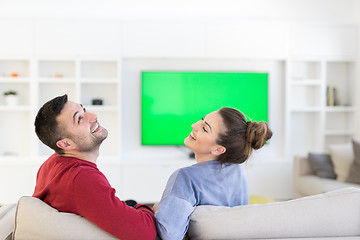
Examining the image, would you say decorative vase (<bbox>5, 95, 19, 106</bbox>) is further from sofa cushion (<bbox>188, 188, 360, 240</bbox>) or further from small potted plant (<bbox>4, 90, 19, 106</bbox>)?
sofa cushion (<bbox>188, 188, 360, 240</bbox>)

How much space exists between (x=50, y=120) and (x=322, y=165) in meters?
3.54

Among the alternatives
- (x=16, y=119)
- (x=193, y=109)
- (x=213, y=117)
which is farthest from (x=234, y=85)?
(x=213, y=117)

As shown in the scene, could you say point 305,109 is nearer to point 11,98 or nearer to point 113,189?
point 11,98

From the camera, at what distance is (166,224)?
1.52 metres

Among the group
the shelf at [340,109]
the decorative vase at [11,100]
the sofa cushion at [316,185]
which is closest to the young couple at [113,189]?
the sofa cushion at [316,185]

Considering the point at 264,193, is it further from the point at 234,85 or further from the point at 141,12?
the point at 141,12

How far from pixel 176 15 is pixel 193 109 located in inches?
46.1

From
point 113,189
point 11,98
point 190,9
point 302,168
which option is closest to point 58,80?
point 11,98

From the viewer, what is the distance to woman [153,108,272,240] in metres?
1.63

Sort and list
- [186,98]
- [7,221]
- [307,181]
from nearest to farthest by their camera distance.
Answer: [7,221], [307,181], [186,98]

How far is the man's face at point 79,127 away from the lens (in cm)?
166

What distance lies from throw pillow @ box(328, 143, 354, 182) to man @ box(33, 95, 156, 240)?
3.26 metres

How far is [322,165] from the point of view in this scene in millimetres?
4582

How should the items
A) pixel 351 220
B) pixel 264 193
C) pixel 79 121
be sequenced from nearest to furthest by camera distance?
pixel 351 220
pixel 79 121
pixel 264 193
